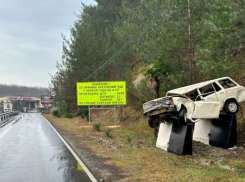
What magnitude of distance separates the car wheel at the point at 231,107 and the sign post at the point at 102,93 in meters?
11.9

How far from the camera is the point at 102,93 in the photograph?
2294 centimetres

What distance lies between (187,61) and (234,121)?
4062 millimetres

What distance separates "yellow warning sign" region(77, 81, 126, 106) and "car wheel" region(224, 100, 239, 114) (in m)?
11.9

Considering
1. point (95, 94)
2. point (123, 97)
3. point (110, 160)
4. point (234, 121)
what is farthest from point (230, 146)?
point (95, 94)

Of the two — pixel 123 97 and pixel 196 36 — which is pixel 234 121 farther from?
pixel 123 97

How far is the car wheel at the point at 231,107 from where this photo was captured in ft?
34.3

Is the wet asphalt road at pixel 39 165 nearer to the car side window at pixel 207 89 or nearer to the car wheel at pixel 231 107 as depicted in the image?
the car side window at pixel 207 89

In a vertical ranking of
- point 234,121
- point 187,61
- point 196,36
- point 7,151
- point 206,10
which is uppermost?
point 206,10

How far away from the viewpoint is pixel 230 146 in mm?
10719

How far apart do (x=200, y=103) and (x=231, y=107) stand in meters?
1.42

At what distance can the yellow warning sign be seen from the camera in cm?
2216

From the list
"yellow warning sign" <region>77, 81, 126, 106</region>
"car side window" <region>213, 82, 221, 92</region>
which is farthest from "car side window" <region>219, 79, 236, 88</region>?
"yellow warning sign" <region>77, 81, 126, 106</region>

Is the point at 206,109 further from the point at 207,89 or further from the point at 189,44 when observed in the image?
the point at 189,44

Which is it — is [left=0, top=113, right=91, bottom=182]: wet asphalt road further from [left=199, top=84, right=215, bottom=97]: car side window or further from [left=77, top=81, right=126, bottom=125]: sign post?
[left=77, top=81, right=126, bottom=125]: sign post
